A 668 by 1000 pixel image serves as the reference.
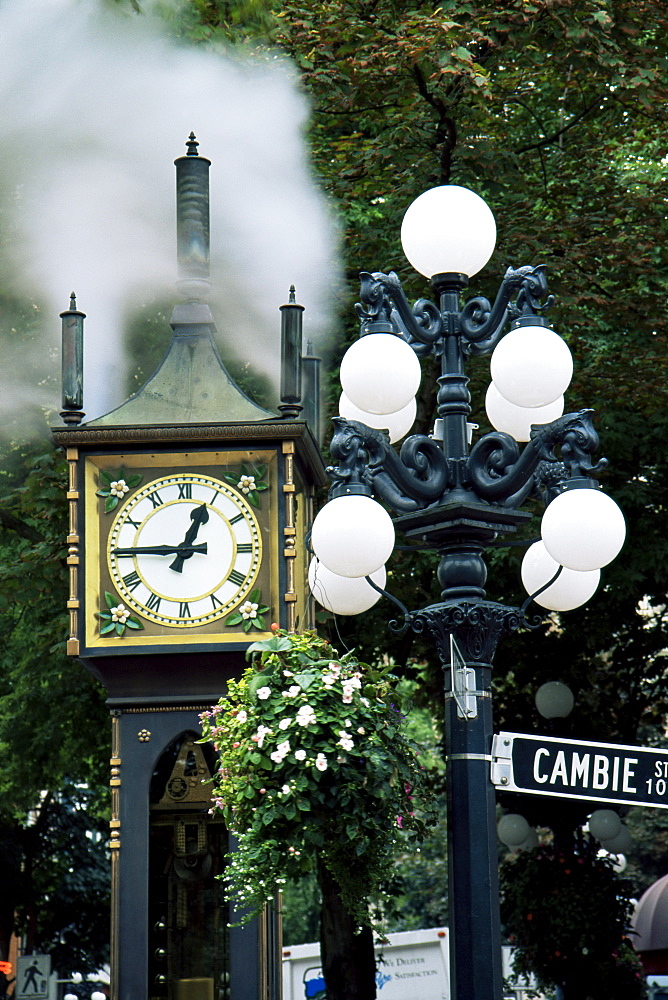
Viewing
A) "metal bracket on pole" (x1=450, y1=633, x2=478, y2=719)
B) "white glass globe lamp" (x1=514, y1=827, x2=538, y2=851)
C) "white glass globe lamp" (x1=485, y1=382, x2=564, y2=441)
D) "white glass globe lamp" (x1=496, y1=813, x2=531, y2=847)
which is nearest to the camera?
"metal bracket on pole" (x1=450, y1=633, x2=478, y2=719)

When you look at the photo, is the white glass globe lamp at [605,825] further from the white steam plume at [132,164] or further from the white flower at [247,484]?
the white flower at [247,484]

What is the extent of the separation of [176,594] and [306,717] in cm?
A: 193

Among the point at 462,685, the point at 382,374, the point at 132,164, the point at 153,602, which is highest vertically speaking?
the point at 132,164

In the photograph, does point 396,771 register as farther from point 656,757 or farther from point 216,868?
point 216,868

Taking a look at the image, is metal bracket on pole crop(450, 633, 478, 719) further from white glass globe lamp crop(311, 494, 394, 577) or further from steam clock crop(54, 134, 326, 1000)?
steam clock crop(54, 134, 326, 1000)

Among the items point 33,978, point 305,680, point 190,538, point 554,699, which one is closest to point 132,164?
point 190,538

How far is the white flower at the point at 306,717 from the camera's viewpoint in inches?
167

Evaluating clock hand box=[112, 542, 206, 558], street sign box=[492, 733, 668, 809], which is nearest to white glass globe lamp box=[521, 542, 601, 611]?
street sign box=[492, 733, 668, 809]

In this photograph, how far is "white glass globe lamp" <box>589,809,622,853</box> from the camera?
11.7 metres

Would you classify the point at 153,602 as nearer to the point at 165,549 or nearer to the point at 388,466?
the point at 165,549

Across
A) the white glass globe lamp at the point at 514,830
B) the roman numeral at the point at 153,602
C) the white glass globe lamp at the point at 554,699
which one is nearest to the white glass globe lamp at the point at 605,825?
the white glass globe lamp at the point at 514,830

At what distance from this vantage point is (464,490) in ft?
14.3

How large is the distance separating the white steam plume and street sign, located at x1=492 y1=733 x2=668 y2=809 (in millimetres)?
5188

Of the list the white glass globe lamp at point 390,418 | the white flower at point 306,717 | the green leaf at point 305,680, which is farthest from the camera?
the white glass globe lamp at point 390,418
